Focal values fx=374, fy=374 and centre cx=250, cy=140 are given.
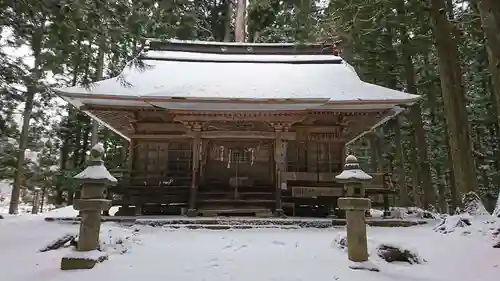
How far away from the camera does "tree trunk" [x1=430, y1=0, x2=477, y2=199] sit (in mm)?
7641

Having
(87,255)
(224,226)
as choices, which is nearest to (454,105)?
(224,226)

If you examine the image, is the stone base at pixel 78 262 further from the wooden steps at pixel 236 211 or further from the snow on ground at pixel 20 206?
the snow on ground at pixel 20 206

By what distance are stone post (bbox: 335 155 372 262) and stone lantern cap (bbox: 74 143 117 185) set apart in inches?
123

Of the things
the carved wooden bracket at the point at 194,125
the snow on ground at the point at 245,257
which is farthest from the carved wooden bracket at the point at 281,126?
the snow on ground at the point at 245,257

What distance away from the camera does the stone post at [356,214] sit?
15.9 feet

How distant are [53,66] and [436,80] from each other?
44.2 feet

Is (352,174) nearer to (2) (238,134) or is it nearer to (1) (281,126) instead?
(1) (281,126)

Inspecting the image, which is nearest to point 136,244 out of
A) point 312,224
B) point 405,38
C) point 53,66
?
point 53,66

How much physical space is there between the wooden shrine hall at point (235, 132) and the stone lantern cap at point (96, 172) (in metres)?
4.70

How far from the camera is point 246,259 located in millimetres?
5199

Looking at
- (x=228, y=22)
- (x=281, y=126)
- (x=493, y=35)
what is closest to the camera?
(x=493, y=35)

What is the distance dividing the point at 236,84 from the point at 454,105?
6.01m

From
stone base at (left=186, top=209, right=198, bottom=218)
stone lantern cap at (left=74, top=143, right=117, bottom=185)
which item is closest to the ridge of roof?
stone base at (left=186, top=209, right=198, bottom=218)

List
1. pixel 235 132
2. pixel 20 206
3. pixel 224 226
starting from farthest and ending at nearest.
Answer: pixel 20 206 < pixel 235 132 < pixel 224 226
